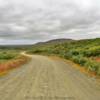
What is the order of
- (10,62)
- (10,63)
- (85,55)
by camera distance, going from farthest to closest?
(85,55)
(10,62)
(10,63)

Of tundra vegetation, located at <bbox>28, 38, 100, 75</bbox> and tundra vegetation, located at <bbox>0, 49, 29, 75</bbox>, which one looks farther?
tundra vegetation, located at <bbox>0, 49, 29, 75</bbox>

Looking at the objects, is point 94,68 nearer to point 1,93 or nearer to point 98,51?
point 1,93

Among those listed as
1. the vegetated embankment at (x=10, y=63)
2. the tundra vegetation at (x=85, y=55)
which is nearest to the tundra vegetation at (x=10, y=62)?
the vegetated embankment at (x=10, y=63)

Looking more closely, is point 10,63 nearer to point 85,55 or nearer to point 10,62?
point 10,62

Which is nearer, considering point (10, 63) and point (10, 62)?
point (10, 63)

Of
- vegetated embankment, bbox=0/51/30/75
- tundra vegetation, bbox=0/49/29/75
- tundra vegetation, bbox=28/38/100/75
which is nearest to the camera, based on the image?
tundra vegetation, bbox=28/38/100/75

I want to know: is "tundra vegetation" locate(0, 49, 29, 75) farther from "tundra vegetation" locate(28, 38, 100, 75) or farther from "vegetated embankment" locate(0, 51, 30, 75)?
"tundra vegetation" locate(28, 38, 100, 75)

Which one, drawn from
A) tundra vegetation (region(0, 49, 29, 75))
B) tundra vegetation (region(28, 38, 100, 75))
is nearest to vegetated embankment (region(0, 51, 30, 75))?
tundra vegetation (region(0, 49, 29, 75))

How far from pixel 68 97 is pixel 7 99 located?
270cm

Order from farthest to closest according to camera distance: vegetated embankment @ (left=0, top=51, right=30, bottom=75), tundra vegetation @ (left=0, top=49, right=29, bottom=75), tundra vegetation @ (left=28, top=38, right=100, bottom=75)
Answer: tundra vegetation @ (left=0, top=49, right=29, bottom=75)
vegetated embankment @ (left=0, top=51, right=30, bottom=75)
tundra vegetation @ (left=28, top=38, right=100, bottom=75)

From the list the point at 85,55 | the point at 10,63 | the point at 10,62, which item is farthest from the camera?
the point at 85,55

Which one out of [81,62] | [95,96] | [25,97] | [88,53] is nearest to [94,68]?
[81,62]

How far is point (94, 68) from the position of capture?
22.4 m

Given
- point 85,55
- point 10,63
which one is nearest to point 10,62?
point 10,63
